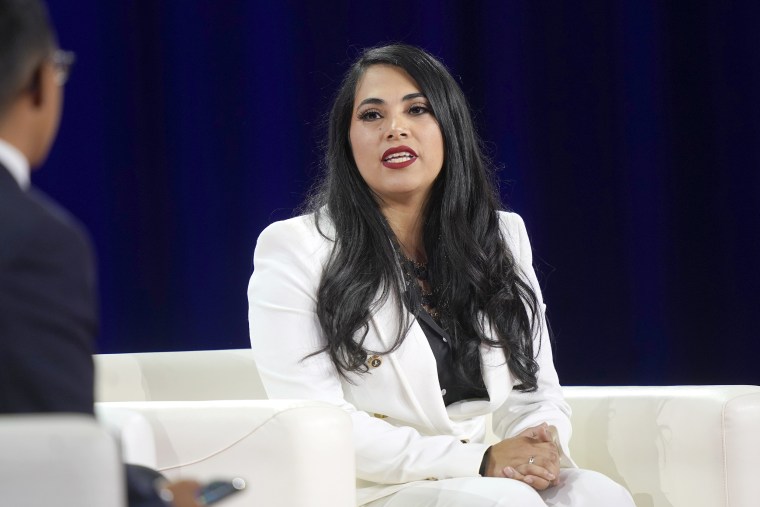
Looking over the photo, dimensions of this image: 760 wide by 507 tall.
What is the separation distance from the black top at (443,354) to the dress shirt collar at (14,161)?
3.93 ft

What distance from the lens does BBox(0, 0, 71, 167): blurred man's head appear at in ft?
3.21

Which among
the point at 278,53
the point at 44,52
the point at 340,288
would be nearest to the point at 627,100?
the point at 278,53

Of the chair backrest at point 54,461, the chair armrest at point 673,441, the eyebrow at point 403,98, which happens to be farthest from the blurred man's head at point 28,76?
the chair armrest at point 673,441

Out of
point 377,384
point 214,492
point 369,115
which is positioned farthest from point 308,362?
point 214,492

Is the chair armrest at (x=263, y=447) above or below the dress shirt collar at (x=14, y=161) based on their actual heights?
below

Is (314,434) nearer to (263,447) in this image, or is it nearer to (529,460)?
(263,447)

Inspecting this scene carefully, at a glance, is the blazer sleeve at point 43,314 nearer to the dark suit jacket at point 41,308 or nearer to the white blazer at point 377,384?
the dark suit jacket at point 41,308

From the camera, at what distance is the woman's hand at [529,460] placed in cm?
193

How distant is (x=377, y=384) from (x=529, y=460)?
31cm

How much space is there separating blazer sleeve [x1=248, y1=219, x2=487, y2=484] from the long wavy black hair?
32 mm

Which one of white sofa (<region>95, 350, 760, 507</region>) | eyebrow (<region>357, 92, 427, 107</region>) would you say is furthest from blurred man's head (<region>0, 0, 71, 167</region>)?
eyebrow (<region>357, 92, 427, 107</region>)

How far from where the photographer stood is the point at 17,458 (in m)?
0.96

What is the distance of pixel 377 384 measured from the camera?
2066 millimetres

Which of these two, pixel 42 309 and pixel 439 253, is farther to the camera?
pixel 439 253
